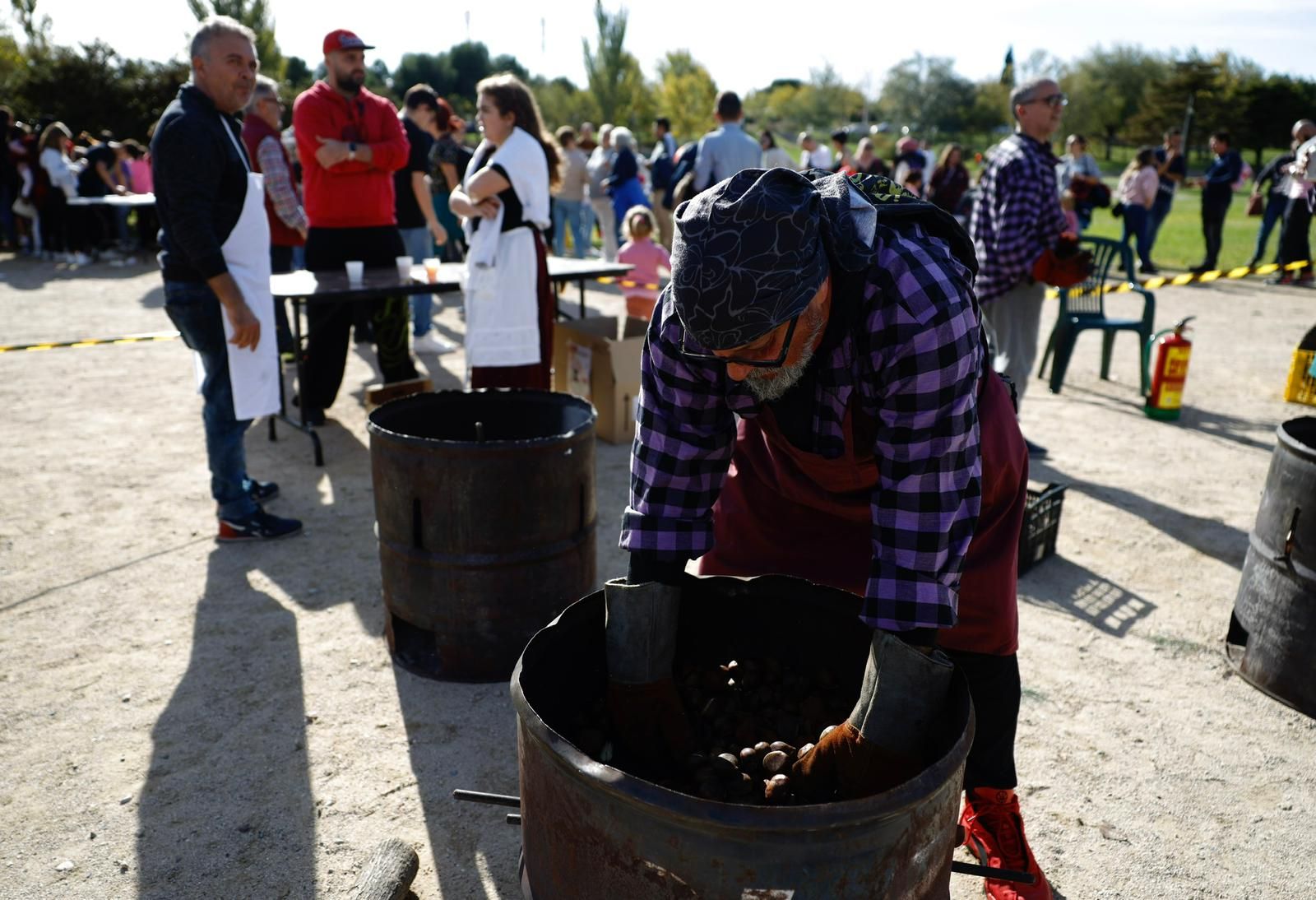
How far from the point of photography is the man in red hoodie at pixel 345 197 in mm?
5289

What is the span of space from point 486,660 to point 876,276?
2.07 metres

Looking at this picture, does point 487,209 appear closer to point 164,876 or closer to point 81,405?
point 164,876

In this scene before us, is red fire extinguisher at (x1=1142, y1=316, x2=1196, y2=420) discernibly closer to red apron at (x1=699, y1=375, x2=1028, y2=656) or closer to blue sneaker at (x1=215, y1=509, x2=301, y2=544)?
red apron at (x1=699, y1=375, x2=1028, y2=656)

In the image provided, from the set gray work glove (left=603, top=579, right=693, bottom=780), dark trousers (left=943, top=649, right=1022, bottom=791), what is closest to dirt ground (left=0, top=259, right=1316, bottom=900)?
dark trousers (left=943, top=649, right=1022, bottom=791)

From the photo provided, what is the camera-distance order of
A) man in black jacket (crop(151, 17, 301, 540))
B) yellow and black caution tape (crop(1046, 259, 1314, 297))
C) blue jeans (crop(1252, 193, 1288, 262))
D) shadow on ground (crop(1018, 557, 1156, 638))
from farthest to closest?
blue jeans (crop(1252, 193, 1288, 262))
yellow and black caution tape (crop(1046, 259, 1314, 297))
shadow on ground (crop(1018, 557, 1156, 638))
man in black jacket (crop(151, 17, 301, 540))

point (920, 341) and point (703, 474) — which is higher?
point (920, 341)

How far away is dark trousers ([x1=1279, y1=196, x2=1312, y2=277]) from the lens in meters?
11.2

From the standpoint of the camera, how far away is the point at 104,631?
3.46 meters

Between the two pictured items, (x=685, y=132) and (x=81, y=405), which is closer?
(x=81, y=405)

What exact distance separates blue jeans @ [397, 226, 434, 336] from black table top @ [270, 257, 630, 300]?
179cm

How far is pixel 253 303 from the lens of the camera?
3.88 m

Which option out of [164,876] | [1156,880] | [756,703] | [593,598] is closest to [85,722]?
[164,876]

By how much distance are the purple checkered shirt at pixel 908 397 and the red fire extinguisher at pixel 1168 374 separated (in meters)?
5.01

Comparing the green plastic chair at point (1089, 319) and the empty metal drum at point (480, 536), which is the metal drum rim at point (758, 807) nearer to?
the empty metal drum at point (480, 536)
